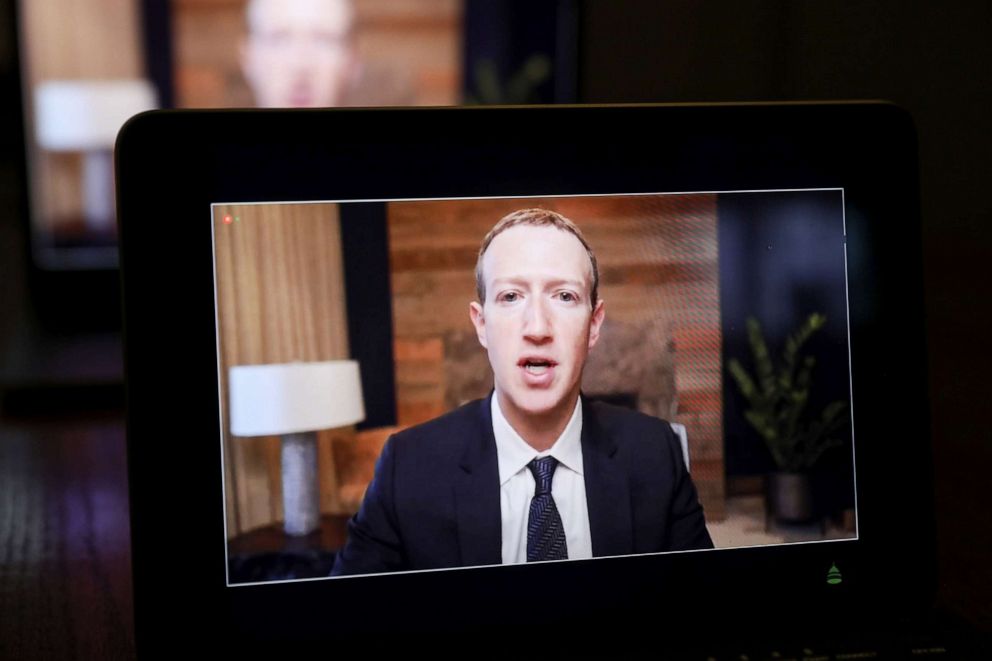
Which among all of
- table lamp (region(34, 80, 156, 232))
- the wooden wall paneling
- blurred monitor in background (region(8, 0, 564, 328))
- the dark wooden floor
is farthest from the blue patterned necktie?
table lamp (region(34, 80, 156, 232))

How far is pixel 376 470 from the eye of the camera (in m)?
0.45

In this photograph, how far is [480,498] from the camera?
0.46m

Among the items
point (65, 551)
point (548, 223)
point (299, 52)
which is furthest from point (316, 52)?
point (548, 223)

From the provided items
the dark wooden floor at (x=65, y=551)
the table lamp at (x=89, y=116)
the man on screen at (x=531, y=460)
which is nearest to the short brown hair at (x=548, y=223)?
the man on screen at (x=531, y=460)

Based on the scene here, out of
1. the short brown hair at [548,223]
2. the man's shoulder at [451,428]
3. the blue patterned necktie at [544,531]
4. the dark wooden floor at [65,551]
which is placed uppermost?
the short brown hair at [548,223]

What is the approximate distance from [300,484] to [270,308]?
87mm

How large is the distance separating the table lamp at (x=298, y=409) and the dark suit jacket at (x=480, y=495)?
0.09 ft

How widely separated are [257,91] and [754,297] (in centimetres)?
133

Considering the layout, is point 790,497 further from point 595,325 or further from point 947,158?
point 947,158

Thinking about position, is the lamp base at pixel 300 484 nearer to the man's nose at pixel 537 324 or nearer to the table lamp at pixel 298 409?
the table lamp at pixel 298 409

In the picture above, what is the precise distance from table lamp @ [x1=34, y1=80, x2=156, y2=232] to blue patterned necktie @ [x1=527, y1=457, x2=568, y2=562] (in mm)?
1416

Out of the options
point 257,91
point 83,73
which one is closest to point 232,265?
point 257,91

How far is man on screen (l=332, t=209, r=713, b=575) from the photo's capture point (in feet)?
1.48

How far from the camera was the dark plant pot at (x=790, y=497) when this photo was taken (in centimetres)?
47
